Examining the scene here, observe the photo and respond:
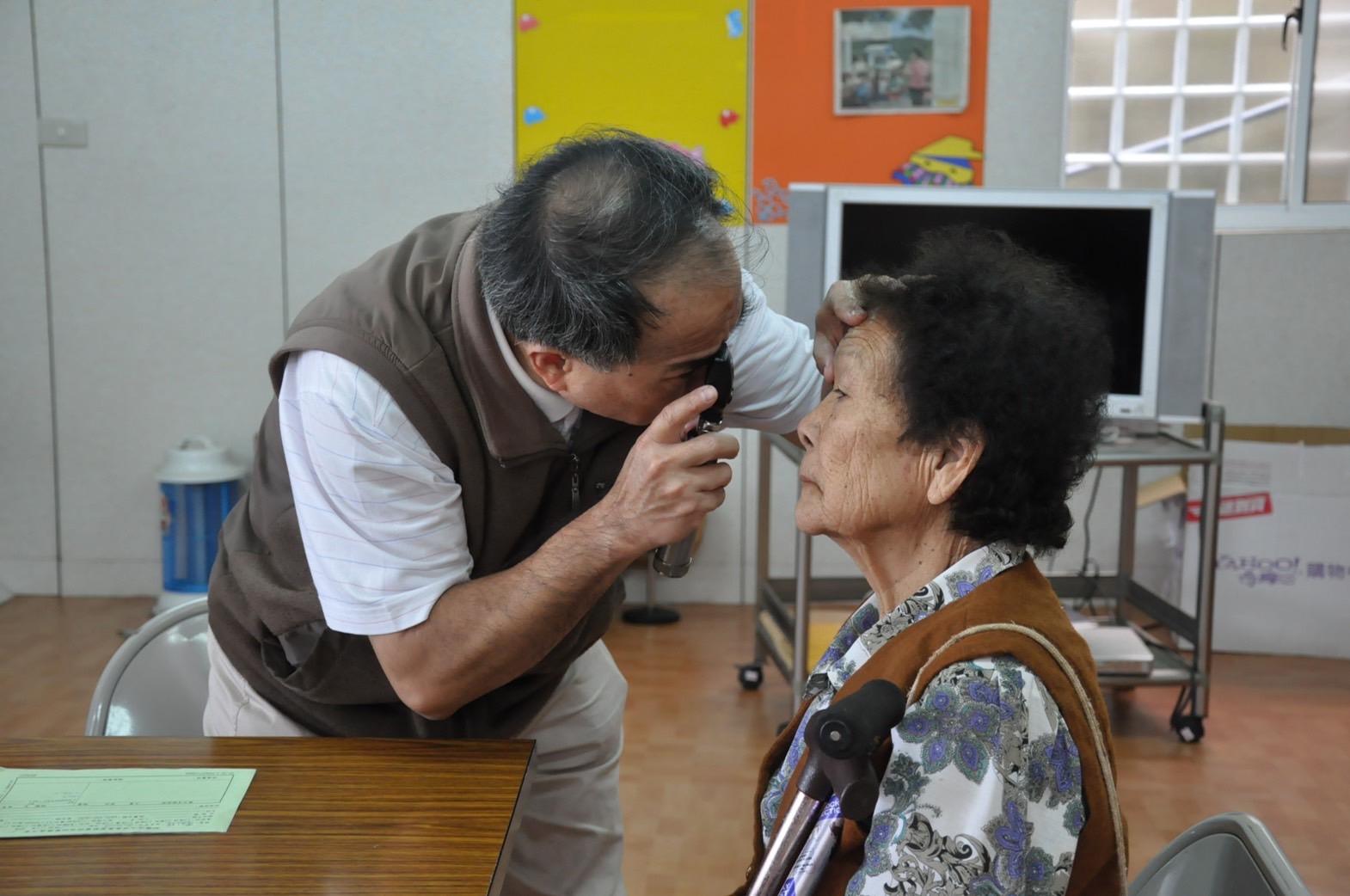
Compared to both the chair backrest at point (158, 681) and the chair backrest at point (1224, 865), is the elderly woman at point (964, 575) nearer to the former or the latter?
the chair backrest at point (1224, 865)

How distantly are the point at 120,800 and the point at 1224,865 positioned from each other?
43.9 inches

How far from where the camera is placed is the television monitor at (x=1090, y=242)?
3.32m

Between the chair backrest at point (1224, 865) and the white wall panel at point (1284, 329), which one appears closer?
the chair backrest at point (1224, 865)

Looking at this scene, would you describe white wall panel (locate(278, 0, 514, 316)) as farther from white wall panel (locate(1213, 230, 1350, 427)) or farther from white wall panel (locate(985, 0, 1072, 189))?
white wall panel (locate(1213, 230, 1350, 427))

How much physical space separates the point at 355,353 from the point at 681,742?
2086 mm

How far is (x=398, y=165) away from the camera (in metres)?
4.40

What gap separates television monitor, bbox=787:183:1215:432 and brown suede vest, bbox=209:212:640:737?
186cm

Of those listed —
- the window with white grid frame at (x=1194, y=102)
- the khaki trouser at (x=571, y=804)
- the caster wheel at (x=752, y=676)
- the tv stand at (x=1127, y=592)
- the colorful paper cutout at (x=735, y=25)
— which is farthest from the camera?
the window with white grid frame at (x=1194, y=102)

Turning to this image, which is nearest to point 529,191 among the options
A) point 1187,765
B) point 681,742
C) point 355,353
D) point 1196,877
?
point 355,353

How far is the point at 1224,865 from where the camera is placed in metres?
1.11

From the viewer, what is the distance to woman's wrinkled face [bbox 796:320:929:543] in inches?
48.2

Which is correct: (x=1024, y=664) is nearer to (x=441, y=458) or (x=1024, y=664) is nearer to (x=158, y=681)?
(x=441, y=458)

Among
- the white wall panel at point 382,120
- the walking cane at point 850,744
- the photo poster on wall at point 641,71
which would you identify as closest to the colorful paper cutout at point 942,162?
the photo poster on wall at point 641,71

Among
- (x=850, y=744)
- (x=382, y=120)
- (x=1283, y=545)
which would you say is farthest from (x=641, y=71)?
(x=850, y=744)
